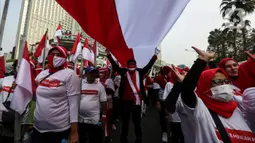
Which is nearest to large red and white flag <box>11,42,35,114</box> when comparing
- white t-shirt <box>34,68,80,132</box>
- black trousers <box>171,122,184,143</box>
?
white t-shirt <box>34,68,80,132</box>

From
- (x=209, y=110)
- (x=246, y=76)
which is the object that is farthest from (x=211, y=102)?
(x=246, y=76)

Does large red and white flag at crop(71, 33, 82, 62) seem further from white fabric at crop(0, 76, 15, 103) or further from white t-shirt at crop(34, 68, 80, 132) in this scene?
white t-shirt at crop(34, 68, 80, 132)

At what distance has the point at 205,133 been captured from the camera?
4.89 feet

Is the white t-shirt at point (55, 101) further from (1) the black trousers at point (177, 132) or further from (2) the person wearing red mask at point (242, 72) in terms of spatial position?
(1) the black trousers at point (177, 132)

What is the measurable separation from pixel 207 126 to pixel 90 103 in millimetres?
2066

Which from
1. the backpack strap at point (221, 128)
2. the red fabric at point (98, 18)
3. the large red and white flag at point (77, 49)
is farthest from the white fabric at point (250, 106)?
the large red and white flag at point (77, 49)

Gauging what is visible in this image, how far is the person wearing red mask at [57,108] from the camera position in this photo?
2109mm

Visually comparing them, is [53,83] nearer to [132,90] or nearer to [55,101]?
[55,101]

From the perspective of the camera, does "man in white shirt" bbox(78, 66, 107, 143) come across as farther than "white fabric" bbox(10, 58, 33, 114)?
Yes

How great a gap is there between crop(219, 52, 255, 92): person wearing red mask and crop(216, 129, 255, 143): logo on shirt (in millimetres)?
825

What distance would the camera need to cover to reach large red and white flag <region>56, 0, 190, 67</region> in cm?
215

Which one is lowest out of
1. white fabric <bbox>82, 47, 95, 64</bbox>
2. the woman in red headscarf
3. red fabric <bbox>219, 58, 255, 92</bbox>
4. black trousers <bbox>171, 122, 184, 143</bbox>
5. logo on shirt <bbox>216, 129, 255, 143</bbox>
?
black trousers <bbox>171, 122, 184, 143</bbox>

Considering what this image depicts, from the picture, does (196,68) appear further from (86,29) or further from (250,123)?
(86,29)

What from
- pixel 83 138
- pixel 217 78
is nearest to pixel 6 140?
pixel 83 138
